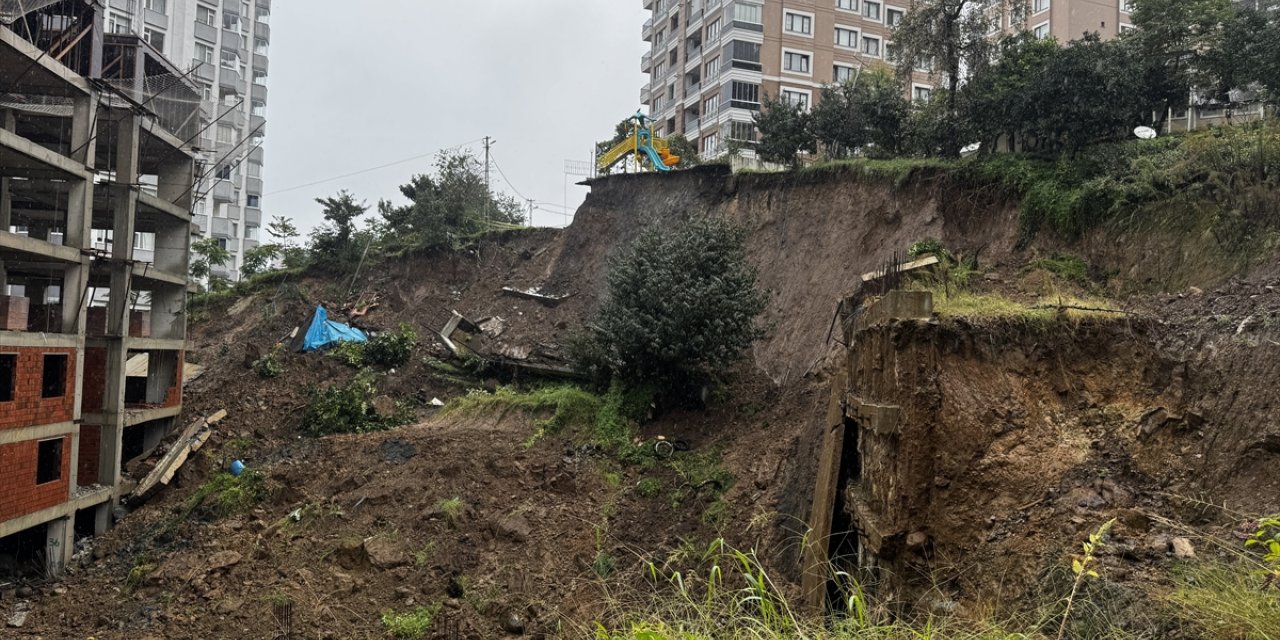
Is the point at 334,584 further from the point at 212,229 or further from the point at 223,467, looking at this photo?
the point at 212,229

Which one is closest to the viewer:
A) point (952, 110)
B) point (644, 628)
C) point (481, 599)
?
point (644, 628)

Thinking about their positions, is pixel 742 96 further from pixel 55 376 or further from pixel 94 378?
pixel 55 376

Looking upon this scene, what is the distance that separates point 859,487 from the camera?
34.9 feet

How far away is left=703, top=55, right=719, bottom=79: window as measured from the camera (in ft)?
139

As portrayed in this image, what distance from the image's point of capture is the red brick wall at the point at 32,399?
1609 cm

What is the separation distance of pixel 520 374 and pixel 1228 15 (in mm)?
20245

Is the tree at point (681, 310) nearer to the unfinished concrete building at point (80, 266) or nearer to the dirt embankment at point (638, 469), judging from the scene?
the dirt embankment at point (638, 469)

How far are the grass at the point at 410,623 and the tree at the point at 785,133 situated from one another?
19972 millimetres

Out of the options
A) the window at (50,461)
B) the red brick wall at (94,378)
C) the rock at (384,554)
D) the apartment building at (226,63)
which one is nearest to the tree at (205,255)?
the apartment building at (226,63)

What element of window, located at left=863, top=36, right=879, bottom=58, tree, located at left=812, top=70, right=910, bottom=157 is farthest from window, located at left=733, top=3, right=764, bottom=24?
tree, located at left=812, top=70, right=910, bottom=157

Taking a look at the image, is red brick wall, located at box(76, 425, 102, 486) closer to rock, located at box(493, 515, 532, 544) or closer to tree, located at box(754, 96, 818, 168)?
rock, located at box(493, 515, 532, 544)

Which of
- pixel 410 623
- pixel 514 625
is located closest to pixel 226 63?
pixel 410 623

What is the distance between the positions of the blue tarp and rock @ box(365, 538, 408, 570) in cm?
1400

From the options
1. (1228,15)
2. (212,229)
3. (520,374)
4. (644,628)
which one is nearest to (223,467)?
(520,374)
